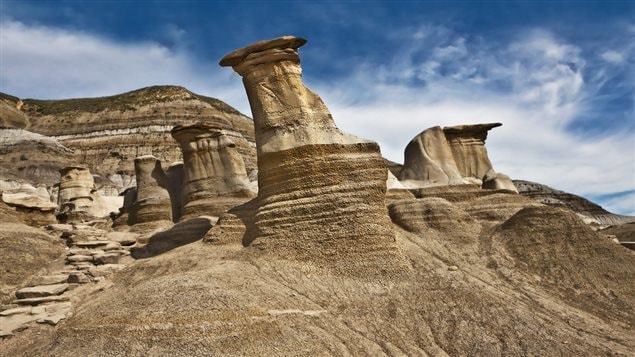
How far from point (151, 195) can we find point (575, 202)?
42.8 m

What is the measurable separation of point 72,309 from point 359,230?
7.47 m

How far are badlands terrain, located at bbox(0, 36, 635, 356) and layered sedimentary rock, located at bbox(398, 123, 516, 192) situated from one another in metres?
4.83

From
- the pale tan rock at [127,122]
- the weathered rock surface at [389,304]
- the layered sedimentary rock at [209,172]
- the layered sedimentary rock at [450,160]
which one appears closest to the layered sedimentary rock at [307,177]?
the weathered rock surface at [389,304]

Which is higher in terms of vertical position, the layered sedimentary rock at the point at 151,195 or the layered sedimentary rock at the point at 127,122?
the layered sedimentary rock at the point at 127,122

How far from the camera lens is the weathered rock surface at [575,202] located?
52000 millimetres

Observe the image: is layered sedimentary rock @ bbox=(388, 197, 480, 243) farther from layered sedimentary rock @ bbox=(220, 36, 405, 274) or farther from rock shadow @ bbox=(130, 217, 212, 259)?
rock shadow @ bbox=(130, 217, 212, 259)

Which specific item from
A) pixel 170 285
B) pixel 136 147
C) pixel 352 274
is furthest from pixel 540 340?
pixel 136 147

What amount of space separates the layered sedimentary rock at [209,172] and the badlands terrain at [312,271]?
0.92m

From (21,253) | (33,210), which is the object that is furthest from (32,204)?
(21,253)

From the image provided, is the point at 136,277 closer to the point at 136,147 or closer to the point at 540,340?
the point at 540,340

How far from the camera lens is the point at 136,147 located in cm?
6994

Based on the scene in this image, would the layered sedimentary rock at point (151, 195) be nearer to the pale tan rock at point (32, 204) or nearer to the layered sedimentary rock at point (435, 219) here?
the pale tan rock at point (32, 204)

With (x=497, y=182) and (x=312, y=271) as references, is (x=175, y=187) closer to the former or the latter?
(x=312, y=271)

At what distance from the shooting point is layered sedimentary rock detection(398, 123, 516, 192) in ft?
94.1
